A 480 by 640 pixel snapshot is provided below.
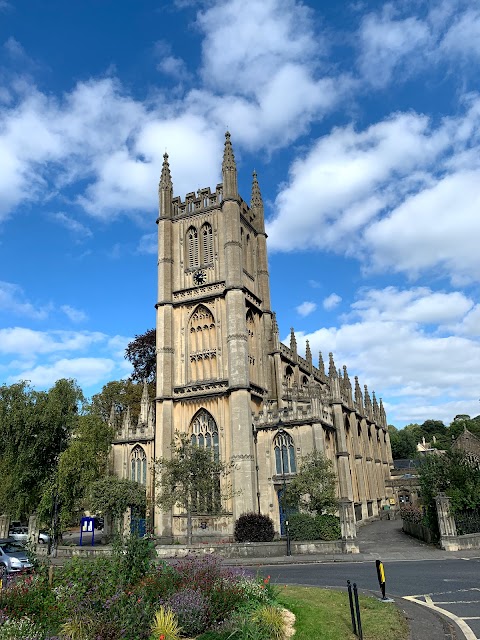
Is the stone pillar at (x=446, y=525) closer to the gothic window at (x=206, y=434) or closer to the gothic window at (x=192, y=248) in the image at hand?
the gothic window at (x=206, y=434)

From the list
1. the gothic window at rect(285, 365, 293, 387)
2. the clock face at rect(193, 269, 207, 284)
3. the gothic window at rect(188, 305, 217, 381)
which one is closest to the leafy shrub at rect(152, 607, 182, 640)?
the gothic window at rect(188, 305, 217, 381)

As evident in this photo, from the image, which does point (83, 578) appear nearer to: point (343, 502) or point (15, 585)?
point (15, 585)

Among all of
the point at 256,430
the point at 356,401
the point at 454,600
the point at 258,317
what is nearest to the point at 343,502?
the point at 256,430

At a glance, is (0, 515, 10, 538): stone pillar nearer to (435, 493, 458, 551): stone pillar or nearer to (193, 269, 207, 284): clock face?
(193, 269, 207, 284): clock face

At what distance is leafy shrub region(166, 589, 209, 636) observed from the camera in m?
8.52

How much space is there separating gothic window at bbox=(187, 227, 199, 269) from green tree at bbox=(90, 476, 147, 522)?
16584 millimetres

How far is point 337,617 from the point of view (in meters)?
10.0

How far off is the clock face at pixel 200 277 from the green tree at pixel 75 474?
12.7 m

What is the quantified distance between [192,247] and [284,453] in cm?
1746

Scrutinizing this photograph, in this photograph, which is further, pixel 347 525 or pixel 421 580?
pixel 347 525

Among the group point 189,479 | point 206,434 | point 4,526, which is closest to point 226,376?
point 206,434

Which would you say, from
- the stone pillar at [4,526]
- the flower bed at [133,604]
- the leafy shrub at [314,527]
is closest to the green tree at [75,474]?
the stone pillar at [4,526]

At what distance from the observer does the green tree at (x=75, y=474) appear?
107 feet

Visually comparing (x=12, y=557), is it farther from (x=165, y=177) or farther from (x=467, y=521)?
(x=165, y=177)
